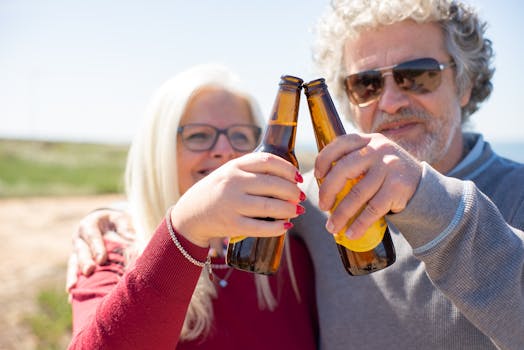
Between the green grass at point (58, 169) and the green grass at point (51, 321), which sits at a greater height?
the green grass at point (51, 321)

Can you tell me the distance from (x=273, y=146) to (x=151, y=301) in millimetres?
666

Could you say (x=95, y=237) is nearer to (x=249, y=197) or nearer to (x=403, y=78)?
(x=249, y=197)

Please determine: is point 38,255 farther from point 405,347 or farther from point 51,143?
point 51,143

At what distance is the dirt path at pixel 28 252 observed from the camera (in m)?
6.23

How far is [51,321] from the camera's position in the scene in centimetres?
618

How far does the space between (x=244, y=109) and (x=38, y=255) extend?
8.64 m

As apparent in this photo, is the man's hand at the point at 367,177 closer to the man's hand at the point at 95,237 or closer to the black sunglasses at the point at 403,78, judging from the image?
the black sunglasses at the point at 403,78

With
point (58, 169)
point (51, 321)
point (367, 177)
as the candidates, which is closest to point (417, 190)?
point (367, 177)

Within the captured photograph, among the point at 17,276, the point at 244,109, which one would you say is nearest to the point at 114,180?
the point at 17,276

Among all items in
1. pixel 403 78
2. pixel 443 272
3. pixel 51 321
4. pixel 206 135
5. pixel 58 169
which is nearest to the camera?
pixel 443 272

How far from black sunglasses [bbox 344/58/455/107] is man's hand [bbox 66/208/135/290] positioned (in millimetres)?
1466

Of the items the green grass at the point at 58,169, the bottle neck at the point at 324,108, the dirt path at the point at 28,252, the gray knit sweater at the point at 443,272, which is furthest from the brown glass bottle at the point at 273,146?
the green grass at the point at 58,169

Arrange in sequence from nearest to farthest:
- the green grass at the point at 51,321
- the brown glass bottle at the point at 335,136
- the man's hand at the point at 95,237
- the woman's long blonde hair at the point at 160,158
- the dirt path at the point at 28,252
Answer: the brown glass bottle at the point at 335,136
the man's hand at the point at 95,237
the woman's long blonde hair at the point at 160,158
the green grass at the point at 51,321
the dirt path at the point at 28,252

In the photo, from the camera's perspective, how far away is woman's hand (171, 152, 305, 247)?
128 centimetres
